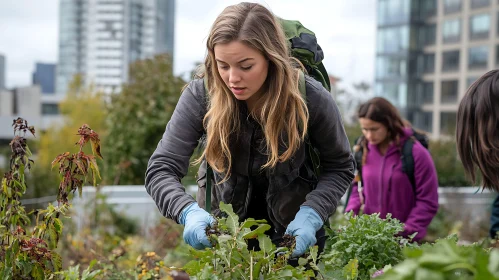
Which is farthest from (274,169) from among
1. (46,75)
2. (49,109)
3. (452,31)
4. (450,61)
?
(46,75)

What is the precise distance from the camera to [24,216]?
7.23ft

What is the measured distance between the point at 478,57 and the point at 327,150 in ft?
140

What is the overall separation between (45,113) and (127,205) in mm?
71240

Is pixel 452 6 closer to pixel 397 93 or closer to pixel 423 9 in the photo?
pixel 423 9

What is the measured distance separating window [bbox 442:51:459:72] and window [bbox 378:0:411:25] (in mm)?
3880

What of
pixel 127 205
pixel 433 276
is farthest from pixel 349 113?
pixel 433 276

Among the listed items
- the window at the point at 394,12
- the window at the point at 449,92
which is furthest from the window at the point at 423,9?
the window at the point at 449,92

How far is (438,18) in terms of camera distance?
45.8m

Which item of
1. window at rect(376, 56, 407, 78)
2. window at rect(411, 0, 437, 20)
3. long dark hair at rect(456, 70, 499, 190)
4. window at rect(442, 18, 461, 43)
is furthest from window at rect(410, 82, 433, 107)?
long dark hair at rect(456, 70, 499, 190)

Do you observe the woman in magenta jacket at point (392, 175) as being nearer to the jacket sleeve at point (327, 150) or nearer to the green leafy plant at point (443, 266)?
the jacket sleeve at point (327, 150)

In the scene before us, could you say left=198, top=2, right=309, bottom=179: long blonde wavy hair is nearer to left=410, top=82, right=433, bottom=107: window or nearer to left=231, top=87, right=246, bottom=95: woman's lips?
left=231, top=87, right=246, bottom=95: woman's lips

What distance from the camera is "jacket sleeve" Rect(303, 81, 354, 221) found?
2.26m

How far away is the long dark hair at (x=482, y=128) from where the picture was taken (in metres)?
2.51

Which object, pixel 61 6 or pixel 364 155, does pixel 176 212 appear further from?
pixel 61 6
